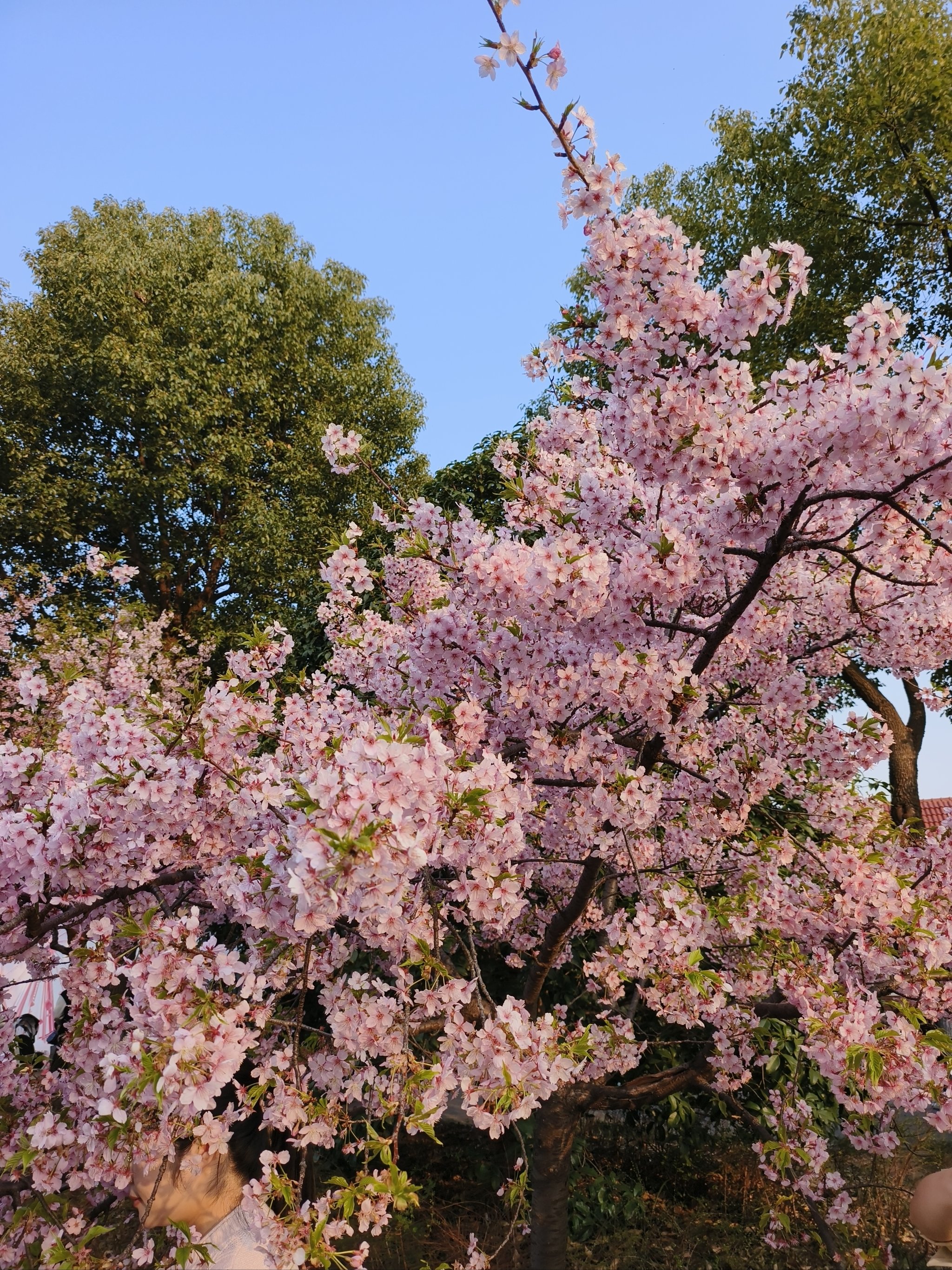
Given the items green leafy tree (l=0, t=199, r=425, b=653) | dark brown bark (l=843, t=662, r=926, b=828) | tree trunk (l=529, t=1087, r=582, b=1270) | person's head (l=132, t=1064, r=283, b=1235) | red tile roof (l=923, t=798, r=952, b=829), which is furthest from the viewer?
red tile roof (l=923, t=798, r=952, b=829)

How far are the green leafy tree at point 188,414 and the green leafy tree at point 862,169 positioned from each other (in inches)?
363

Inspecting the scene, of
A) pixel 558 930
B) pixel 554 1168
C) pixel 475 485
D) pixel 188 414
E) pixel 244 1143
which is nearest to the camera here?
pixel 244 1143

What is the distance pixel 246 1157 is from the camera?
3326mm

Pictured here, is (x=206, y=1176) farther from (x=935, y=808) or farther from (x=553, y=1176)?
(x=935, y=808)

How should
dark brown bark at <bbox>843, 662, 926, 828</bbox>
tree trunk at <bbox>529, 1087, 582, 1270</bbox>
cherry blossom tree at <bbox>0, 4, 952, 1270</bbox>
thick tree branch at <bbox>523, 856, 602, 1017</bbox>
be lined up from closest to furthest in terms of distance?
cherry blossom tree at <bbox>0, 4, 952, 1270</bbox>, thick tree branch at <bbox>523, 856, 602, 1017</bbox>, tree trunk at <bbox>529, 1087, 582, 1270</bbox>, dark brown bark at <bbox>843, 662, 926, 828</bbox>

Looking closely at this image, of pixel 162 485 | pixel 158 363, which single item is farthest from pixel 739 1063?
pixel 158 363

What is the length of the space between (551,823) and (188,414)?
14.6 m

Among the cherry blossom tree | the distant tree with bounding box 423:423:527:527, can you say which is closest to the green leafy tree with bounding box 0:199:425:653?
the distant tree with bounding box 423:423:527:527

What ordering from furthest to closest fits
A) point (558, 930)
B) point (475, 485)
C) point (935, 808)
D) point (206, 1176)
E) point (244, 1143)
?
point (935, 808) → point (475, 485) → point (558, 930) → point (244, 1143) → point (206, 1176)

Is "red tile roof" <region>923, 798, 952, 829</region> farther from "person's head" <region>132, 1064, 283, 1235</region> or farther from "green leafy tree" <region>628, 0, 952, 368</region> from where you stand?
"person's head" <region>132, 1064, 283, 1235</region>

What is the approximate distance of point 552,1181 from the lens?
430cm

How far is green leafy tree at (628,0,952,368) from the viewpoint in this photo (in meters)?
12.0

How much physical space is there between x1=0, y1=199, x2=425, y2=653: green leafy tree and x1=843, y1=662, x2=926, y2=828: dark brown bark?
10.0m

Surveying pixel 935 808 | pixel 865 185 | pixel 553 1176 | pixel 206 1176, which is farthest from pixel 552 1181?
pixel 935 808
